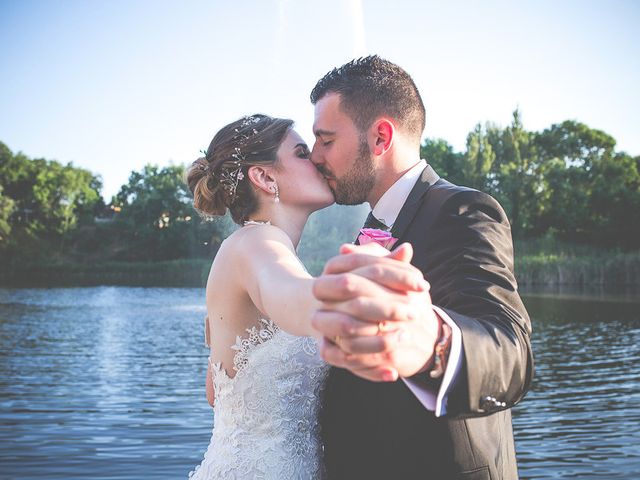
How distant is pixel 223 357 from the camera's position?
330cm

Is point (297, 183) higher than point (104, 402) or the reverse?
higher

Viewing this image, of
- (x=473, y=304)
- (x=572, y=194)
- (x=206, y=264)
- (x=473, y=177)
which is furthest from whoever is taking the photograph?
(x=206, y=264)

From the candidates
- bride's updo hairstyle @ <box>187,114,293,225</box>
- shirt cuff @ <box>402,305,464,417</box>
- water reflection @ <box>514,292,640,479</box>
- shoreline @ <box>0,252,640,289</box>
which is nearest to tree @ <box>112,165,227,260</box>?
shoreline @ <box>0,252,640,289</box>

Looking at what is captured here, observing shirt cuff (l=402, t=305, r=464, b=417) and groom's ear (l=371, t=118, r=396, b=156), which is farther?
groom's ear (l=371, t=118, r=396, b=156)

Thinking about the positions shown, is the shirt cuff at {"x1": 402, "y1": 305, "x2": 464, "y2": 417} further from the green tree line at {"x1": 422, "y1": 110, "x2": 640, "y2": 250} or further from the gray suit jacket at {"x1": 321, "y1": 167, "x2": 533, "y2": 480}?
the green tree line at {"x1": 422, "y1": 110, "x2": 640, "y2": 250}

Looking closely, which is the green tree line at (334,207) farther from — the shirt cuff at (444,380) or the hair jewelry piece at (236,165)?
the shirt cuff at (444,380)

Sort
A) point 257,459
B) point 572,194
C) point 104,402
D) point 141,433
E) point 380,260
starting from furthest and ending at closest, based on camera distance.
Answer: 1. point 572,194
2. point 104,402
3. point 141,433
4. point 257,459
5. point 380,260

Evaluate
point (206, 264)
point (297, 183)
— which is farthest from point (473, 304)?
point (206, 264)

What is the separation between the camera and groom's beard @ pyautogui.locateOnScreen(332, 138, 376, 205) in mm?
3256

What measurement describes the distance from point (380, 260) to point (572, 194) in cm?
5579

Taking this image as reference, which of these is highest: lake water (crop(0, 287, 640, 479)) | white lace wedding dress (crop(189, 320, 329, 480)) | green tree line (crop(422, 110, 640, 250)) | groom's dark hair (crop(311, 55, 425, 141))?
green tree line (crop(422, 110, 640, 250))

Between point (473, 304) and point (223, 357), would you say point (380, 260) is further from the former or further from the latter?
point (223, 357)

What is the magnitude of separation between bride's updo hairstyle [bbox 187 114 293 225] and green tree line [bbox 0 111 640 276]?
27016 mm

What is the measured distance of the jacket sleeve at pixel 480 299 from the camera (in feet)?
5.39
